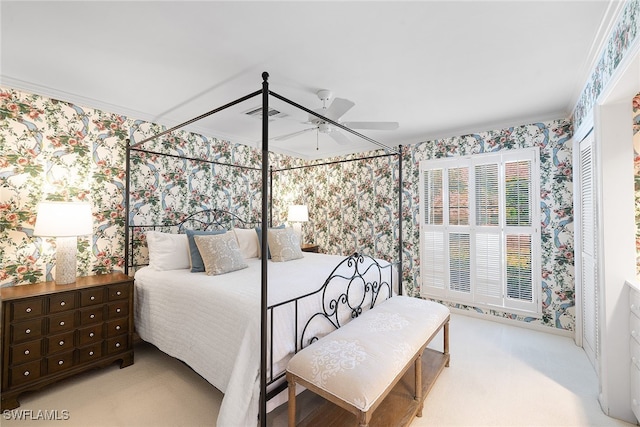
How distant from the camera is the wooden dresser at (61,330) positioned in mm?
2086

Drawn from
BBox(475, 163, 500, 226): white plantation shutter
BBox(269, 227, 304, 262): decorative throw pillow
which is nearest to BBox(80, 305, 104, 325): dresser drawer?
BBox(269, 227, 304, 262): decorative throw pillow

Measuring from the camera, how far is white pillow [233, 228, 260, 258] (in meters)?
3.61

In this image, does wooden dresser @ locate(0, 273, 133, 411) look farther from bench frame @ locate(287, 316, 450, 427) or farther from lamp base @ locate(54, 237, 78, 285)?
bench frame @ locate(287, 316, 450, 427)

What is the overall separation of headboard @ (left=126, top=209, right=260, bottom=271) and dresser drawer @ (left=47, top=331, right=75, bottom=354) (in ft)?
2.89

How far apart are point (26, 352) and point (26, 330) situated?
162 mm

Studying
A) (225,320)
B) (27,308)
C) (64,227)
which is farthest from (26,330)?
(225,320)

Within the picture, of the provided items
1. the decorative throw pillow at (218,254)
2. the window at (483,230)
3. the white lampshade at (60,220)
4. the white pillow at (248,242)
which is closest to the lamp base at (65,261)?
the white lampshade at (60,220)

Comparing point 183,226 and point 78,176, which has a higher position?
point 78,176

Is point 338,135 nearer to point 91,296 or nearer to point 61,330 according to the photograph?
point 91,296

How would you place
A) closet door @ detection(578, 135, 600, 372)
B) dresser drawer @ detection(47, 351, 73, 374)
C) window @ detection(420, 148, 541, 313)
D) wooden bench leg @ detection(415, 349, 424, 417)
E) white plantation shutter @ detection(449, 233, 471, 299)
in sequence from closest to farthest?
wooden bench leg @ detection(415, 349, 424, 417), dresser drawer @ detection(47, 351, 73, 374), closet door @ detection(578, 135, 600, 372), window @ detection(420, 148, 541, 313), white plantation shutter @ detection(449, 233, 471, 299)

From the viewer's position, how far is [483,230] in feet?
12.4

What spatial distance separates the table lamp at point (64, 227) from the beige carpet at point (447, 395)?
926 mm

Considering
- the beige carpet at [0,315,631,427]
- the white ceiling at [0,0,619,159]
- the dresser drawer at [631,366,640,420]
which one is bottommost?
the beige carpet at [0,315,631,427]

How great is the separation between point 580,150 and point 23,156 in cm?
529
